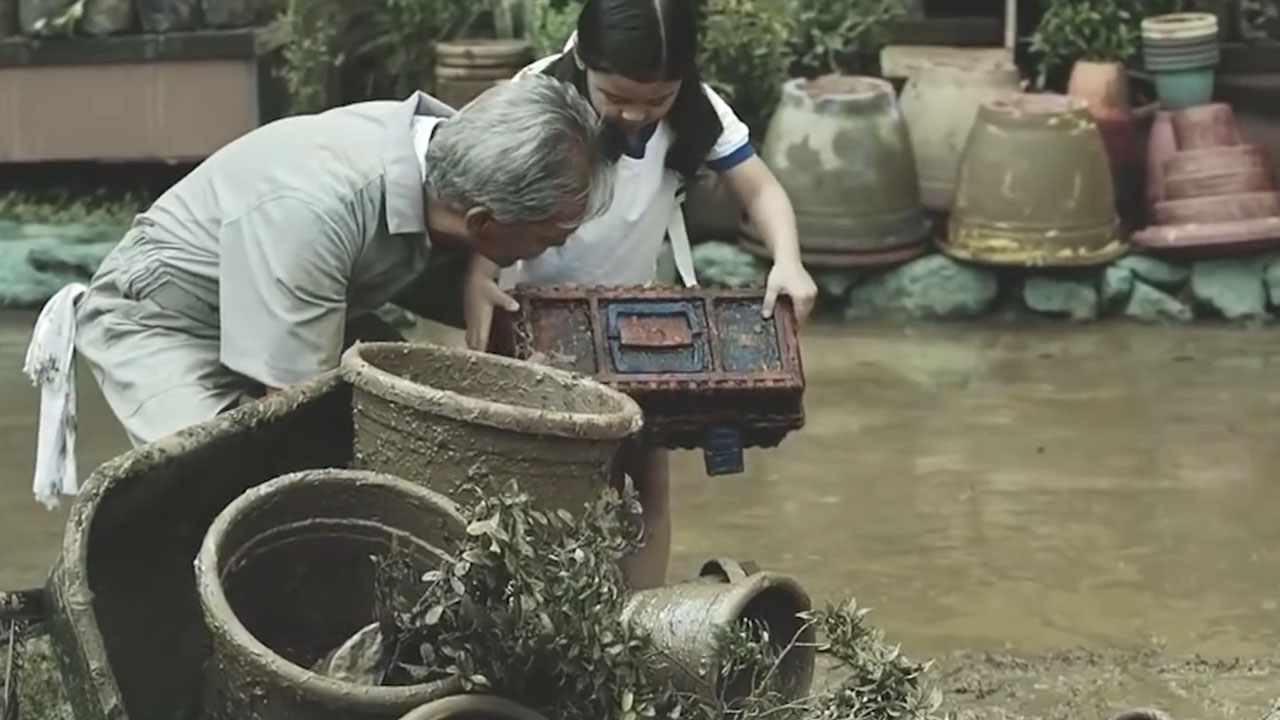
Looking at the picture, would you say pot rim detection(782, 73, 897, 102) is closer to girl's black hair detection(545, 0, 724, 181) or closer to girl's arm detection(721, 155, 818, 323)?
girl's arm detection(721, 155, 818, 323)

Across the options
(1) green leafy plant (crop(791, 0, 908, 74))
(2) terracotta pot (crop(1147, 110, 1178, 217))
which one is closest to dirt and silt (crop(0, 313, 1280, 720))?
(2) terracotta pot (crop(1147, 110, 1178, 217))

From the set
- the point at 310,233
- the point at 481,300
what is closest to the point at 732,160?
the point at 481,300

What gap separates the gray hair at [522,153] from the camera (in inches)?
100.0

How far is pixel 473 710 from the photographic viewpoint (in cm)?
221

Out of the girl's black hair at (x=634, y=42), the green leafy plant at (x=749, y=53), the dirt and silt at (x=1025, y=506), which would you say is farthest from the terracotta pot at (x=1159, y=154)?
the girl's black hair at (x=634, y=42)

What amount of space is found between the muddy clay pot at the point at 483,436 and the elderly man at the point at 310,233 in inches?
6.4

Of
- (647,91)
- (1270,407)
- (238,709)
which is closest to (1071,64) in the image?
(1270,407)

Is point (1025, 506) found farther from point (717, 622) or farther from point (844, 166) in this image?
point (717, 622)

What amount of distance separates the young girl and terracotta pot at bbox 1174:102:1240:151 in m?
3.56

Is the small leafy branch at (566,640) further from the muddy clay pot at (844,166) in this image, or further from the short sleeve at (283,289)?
the muddy clay pot at (844,166)

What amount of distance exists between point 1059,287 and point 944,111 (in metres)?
0.70

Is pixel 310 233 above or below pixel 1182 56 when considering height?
above

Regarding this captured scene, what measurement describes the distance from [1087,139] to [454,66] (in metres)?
1.97

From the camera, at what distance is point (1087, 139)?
6.45 meters
